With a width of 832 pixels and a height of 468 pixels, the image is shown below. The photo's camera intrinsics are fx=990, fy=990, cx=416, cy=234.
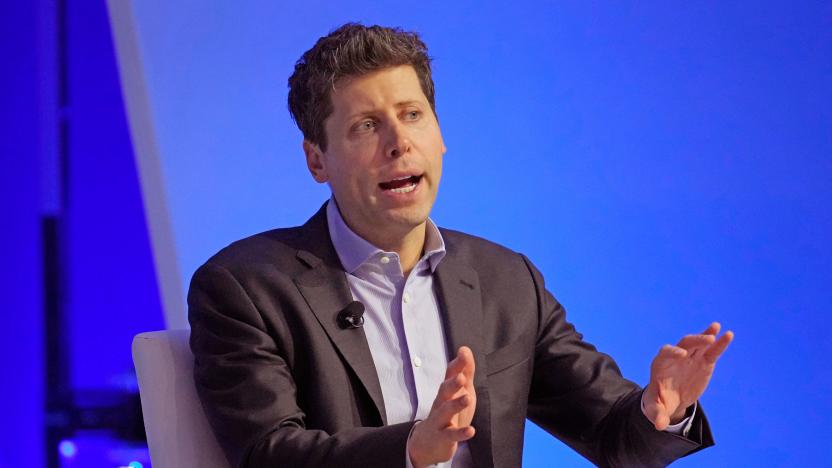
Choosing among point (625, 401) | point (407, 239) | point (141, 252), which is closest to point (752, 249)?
point (625, 401)

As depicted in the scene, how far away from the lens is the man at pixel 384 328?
1.68m

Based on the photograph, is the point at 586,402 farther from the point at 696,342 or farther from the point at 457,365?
the point at 457,365

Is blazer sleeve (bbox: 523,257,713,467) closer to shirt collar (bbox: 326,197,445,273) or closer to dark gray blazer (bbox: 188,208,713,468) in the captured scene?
dark gray blazer (bbox: 188,208,713,468)

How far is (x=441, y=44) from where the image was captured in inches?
128

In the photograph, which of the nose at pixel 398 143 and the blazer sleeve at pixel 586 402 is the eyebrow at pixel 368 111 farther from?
the blazer sleeve at pixel 586 402

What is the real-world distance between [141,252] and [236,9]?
3.30 feet

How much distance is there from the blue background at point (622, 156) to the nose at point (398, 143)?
137 cm

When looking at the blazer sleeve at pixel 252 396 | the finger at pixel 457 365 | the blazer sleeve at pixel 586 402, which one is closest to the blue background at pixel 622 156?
the blazer sleeve at pixel 586 402

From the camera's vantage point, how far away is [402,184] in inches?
73.8

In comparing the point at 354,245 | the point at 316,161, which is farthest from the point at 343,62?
the point at 354,245

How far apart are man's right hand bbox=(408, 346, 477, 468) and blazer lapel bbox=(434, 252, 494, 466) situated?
0.33m

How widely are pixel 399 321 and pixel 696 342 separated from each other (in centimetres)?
53

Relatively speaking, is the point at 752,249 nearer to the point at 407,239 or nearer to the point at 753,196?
the point at 753,196

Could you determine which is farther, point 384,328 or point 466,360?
point 384,328
